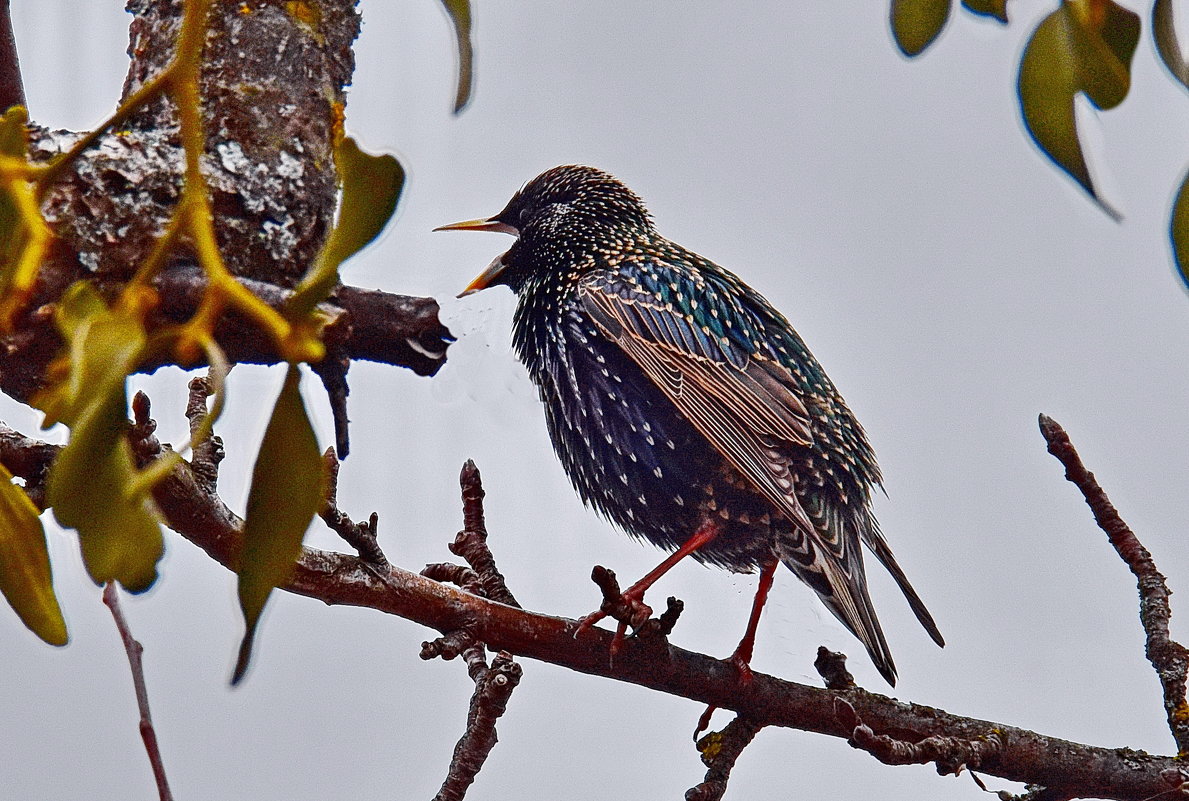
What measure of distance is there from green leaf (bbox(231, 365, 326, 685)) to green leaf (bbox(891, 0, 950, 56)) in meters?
0.34

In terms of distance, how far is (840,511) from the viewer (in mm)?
961

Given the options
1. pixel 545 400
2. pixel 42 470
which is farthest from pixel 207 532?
pixel 545 400

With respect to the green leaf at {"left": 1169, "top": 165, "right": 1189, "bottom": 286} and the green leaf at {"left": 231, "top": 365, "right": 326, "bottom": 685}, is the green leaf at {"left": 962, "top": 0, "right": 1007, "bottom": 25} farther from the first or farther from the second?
the green leaf at {"left": 231, "top": 365, "right": 326, "bottom": 685}

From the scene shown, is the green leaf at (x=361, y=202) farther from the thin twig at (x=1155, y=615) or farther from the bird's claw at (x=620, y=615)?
the thin twig at (x=1155, y=615)

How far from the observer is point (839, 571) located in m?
0.90

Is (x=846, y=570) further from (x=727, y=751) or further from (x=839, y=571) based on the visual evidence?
(x=727, y=751)

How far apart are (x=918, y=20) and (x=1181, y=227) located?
15cm

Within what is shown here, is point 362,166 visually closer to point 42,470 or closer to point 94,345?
point 94,345

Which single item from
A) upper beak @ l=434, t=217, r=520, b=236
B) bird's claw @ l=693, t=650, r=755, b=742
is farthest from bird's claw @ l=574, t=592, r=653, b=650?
upper beak @ l=434, t=217, r=520, b=236

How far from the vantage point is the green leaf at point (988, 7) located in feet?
1.64

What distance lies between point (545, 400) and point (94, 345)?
2.25ft

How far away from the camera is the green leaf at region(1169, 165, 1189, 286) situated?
438mm

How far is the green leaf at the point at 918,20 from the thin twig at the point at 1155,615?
0.52 metres

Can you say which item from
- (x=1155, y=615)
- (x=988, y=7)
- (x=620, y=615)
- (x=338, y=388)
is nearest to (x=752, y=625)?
(x=620, y=615)
